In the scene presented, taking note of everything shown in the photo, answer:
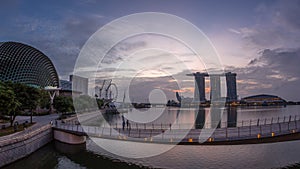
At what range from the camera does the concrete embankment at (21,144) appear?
60.8ft

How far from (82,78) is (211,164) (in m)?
159

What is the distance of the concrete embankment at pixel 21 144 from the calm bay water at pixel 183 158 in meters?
0.56

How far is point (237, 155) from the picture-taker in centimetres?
2191

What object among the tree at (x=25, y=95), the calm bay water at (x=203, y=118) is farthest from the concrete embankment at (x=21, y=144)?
the calm bay water at (x=203, y=118)

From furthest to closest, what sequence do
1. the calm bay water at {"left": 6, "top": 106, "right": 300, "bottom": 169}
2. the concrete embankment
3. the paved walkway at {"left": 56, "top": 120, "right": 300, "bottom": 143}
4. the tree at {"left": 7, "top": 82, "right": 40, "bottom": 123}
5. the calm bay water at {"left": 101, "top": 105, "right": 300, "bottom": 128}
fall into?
1. the calm bay water at {"left": 101, "top": 105, "right": 300, "bottom": 128}
2. the tree at {"left": 7, "top": 82, "right": 40, "bottom": 123}
3. the calm bay water at {"left": 6, "top": 106, "right": 300, "bottom": 169}
4. the concrete embankment
5. the paved walkway at {"left": 56, "top": 120, "right": 300, "bottom": 143}

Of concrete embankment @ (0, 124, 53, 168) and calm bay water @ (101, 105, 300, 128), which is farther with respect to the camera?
calm bay water @ (101, 105, 300, 128)

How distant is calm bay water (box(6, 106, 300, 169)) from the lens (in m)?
19.7

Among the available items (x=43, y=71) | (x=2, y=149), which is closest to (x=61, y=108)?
(x=2, y=149)

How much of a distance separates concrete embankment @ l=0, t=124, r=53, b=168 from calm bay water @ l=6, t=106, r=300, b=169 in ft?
1.84

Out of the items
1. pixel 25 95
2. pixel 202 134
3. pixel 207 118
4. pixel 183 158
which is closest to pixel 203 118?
pixel 207 118

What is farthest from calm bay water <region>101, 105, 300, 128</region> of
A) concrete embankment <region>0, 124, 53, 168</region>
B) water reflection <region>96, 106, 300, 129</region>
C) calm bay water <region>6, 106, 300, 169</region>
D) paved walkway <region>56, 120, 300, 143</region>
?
concrete embankment <region>0, 124, 53, 168</region>

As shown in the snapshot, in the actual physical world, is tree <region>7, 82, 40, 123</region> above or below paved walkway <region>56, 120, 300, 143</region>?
above

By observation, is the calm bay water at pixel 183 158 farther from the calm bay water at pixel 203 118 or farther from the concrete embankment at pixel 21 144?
the calm bay water at pixel 203 118

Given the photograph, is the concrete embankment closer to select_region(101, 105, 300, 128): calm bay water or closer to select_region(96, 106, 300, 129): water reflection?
select_region(96, 106, 300, 129): water reflection
